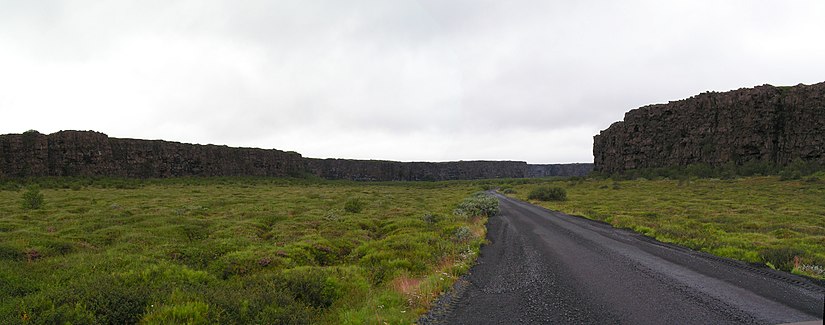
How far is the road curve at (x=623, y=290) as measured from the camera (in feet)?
30.9

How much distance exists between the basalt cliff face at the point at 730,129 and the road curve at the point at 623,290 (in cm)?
9475

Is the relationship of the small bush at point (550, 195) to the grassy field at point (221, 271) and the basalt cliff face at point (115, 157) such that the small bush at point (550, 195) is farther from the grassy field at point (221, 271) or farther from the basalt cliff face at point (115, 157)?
the basalt cliff face at point (115, 157)

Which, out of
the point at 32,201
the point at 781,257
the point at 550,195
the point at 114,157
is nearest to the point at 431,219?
the point at 781,257

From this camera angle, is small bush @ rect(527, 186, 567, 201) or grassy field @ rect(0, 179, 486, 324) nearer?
grassy field @ rect(0, 179, 486, 324)

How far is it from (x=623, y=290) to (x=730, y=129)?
112952 mm

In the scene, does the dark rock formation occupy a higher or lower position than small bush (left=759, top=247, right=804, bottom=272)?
higher

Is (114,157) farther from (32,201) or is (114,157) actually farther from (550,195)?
(550,195)

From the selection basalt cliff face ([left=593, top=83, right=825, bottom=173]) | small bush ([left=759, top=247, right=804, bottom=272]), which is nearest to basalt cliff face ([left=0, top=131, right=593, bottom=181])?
small bush ([left=759, top=247, right=804, bottom=272])

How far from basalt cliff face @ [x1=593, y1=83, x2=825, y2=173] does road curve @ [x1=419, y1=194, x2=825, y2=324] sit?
311ft

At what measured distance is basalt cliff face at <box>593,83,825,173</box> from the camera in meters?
78.8

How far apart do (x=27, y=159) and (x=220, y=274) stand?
375 ft

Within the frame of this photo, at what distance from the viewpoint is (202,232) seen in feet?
78.0

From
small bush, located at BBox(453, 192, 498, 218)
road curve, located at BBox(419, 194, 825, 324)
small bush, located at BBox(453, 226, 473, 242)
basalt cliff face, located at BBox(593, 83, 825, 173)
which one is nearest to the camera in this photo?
road curve, located at BBox(419, 194, 825, 324)

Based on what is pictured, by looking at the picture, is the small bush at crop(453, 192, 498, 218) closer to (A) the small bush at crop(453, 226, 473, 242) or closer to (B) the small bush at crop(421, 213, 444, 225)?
(B) the small bush at crop(421, 213, 444, 225)
